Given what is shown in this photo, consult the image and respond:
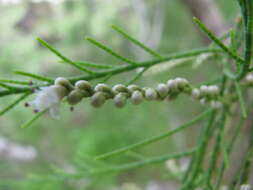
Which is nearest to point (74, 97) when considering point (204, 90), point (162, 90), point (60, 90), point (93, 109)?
point (60, 90)

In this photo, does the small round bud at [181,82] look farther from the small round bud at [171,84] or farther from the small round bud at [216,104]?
the small round bud at [216,104]

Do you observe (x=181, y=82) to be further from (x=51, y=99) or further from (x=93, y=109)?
(x=93, y=109)

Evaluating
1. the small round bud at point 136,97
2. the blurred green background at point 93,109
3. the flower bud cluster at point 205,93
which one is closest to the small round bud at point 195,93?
the flower bud cluster at point 205,93

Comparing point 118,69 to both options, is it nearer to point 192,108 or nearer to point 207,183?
point 207,183

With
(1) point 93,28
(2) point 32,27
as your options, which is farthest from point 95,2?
(2) point 32,27

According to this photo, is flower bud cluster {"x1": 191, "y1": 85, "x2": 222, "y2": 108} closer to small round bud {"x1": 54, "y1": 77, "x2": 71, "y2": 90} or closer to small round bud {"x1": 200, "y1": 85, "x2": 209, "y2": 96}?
small round bud {"x1": 200, "y1": 85, "x2": 209, "y2": 96}

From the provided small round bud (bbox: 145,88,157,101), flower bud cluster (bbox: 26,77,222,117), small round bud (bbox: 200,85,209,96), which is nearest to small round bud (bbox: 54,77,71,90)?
flower bud cluster (bbox: 26,77,222,117)

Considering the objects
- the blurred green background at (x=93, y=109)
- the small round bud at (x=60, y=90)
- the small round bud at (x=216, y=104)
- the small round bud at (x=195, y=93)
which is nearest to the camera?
the small round bud at (x=60, y=90)
